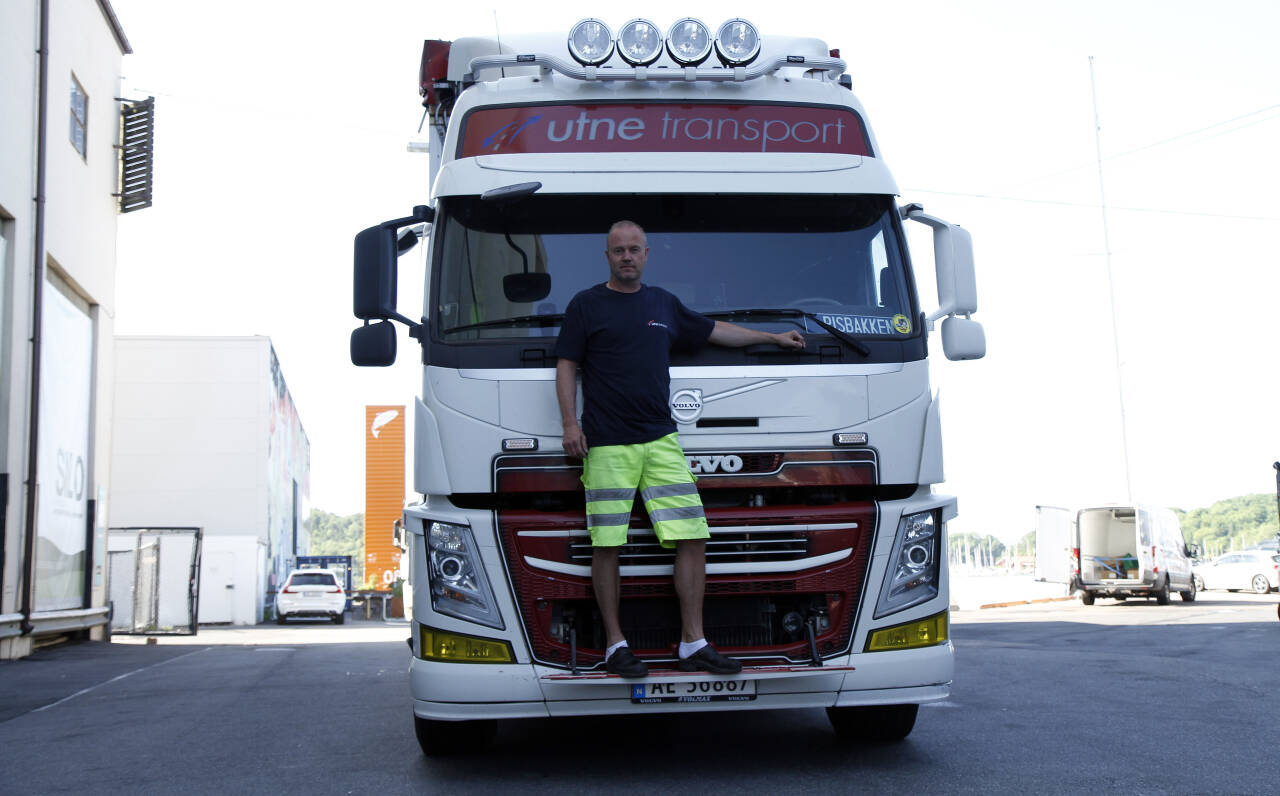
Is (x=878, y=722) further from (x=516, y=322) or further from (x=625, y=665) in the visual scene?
(x=516, y=322)

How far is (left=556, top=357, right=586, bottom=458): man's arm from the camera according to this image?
5.28m

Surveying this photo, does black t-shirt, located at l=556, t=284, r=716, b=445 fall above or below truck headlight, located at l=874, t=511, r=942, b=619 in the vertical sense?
above

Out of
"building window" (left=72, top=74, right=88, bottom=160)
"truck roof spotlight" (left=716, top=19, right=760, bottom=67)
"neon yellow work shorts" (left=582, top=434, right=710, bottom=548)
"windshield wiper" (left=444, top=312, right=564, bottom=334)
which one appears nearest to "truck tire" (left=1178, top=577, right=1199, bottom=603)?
"building window" (left=72, top=74, right=88, bottom=160)

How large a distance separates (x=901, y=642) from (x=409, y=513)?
2.23 meters

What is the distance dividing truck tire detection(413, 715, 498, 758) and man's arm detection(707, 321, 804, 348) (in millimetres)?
2114

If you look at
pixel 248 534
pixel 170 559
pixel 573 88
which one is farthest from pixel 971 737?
pixel 248 534

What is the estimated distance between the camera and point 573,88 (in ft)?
19.5

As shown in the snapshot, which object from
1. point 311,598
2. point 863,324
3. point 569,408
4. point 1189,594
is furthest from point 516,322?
point 311,598

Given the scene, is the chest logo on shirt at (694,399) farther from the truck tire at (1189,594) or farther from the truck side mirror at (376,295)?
the truck tire at (1189,594)

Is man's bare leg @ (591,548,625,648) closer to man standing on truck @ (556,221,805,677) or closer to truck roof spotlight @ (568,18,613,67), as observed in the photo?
man standing on truck @ (556,221,805,677)

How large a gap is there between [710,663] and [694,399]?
3.66 feet

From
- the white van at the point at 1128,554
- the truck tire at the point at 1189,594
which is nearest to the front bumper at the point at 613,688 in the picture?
the white van at the point at 1128,554

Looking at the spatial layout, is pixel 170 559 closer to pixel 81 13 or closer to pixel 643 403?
pixel 81 13

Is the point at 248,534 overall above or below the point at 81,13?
below
